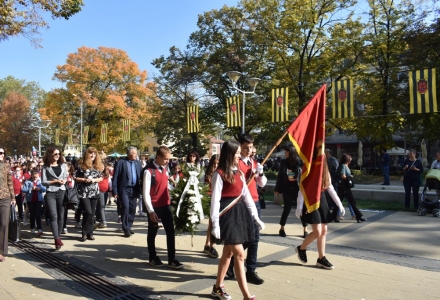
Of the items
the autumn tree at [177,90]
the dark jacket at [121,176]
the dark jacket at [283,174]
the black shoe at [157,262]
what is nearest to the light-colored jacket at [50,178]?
the dark jacket at [121,176]

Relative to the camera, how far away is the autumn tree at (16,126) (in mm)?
56750

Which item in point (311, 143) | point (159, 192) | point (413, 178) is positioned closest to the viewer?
point (311, 143)

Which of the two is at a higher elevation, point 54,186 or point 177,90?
point 177,90

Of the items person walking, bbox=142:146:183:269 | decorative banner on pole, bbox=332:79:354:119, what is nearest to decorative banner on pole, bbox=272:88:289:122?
decorative banner on pole, bbox=332:79:354:119

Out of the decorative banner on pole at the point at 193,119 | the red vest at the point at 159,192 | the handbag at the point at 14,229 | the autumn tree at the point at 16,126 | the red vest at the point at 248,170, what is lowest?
the handbag at the point at 14,229

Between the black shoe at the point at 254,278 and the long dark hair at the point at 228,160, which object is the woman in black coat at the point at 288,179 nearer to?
the black shoe at the point at 254,278

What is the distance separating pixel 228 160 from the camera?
13.9 ft

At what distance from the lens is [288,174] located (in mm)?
7887

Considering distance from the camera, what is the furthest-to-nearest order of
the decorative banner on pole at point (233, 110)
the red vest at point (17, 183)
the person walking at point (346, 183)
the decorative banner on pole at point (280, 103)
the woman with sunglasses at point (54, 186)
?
1. the decorative banner on pole at point (233, 110)
2. the decorative banner on pole at point (280, 103)
3. the person walking at point (346, 183)
4. the red vest at point (17, 183)
5. the woman with sunglasses at point (54, 186)

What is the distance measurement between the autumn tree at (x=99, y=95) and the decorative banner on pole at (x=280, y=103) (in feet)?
75.9

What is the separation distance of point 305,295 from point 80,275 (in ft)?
10.8

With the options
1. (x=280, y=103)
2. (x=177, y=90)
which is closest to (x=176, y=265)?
(x=280, y=103)

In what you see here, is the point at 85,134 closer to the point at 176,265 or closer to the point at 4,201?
the point at 4,201

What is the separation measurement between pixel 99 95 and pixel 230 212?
38.7 m
